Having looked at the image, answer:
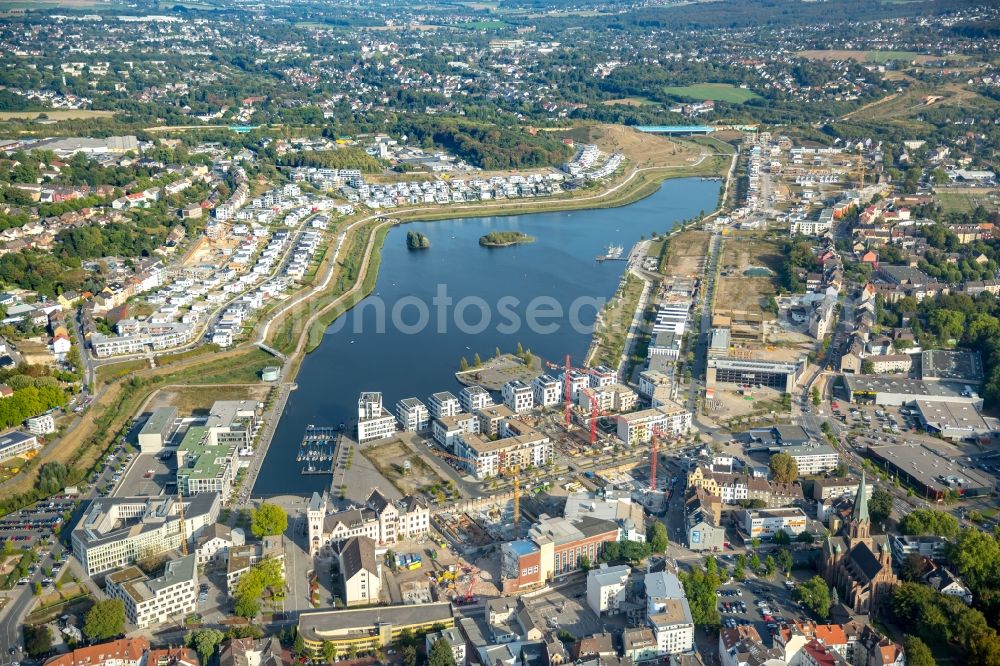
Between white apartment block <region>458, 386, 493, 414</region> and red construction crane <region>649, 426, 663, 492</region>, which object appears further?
white apartment block <region>458, 386, 493, 414</region>

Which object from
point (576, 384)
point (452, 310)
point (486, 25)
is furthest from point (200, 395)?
point (486, 25)

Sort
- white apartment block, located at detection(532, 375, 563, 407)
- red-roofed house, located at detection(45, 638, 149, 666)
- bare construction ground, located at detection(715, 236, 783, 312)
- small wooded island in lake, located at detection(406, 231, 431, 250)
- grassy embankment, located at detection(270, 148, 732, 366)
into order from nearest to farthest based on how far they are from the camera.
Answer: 1. red-roofed house, located at detection(45, 638, 149, 666)
2. white apartment block, located at detection(532, 375, 563, 407)
3. grassy embankment, located at detection(270, 148, 732, 366)
4. bare construction ground, located at detection(715, 236, 783, 312)
5. small wooded island in lake, located at detection(406, 231, 431, 250)

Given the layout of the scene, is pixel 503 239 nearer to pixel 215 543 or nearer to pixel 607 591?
pixel 215 543

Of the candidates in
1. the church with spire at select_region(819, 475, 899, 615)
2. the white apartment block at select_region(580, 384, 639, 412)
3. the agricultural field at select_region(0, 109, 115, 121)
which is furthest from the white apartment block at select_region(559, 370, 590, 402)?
the agricultural field at select_region(0, 109, 115, 121)

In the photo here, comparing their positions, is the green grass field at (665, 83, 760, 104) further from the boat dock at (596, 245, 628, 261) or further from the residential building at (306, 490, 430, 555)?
the residential building at (306, 490, 430, 555)

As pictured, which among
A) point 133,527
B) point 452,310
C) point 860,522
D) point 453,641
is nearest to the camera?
point 453,641

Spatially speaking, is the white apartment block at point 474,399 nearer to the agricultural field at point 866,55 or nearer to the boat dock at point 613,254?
the boat dock at point 613,254
